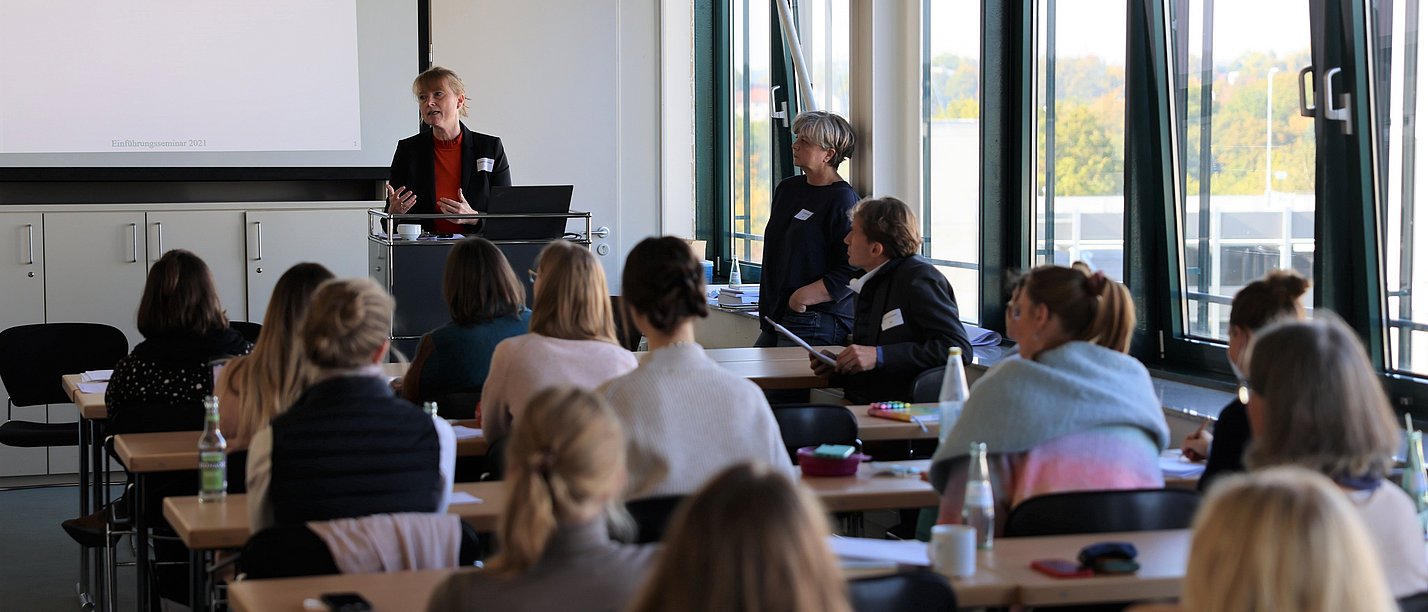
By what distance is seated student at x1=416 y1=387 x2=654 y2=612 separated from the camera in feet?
6.32

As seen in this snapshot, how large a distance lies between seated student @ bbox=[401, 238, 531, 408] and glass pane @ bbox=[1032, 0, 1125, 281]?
2273 mm

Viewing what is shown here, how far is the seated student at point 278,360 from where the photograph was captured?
3486 millimetres

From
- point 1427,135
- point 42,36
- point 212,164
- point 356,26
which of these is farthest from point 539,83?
point 1427,135

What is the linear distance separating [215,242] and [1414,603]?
6.48m

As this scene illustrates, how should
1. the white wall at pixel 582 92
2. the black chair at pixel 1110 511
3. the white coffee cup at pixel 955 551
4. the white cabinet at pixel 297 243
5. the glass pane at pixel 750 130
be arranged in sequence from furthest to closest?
the glass pane at pixel 750 130
the white wall at pixel 582 92
the white cabinet at pixel 297 243
the black chair at pixel 1110 511
the white coffee cup at pixel 955 551

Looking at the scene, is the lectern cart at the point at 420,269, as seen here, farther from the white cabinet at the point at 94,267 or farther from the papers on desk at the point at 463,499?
the papers on desk at the point at 463,499

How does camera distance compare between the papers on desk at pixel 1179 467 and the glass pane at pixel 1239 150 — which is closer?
the papers on desk at pixel 1179 467

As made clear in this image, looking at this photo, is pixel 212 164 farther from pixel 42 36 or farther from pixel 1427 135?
pixel 1427 135

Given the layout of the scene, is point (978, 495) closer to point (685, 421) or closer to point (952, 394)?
point (685, 421)

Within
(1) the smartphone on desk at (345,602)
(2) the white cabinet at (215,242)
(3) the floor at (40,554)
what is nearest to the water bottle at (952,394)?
(1) the smartphone on desk at (345,602)

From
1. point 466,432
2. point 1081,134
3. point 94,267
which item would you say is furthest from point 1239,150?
point 94,267

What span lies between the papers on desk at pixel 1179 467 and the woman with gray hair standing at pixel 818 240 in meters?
2.37

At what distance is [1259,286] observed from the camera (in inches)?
133

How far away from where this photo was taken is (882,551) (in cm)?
272
